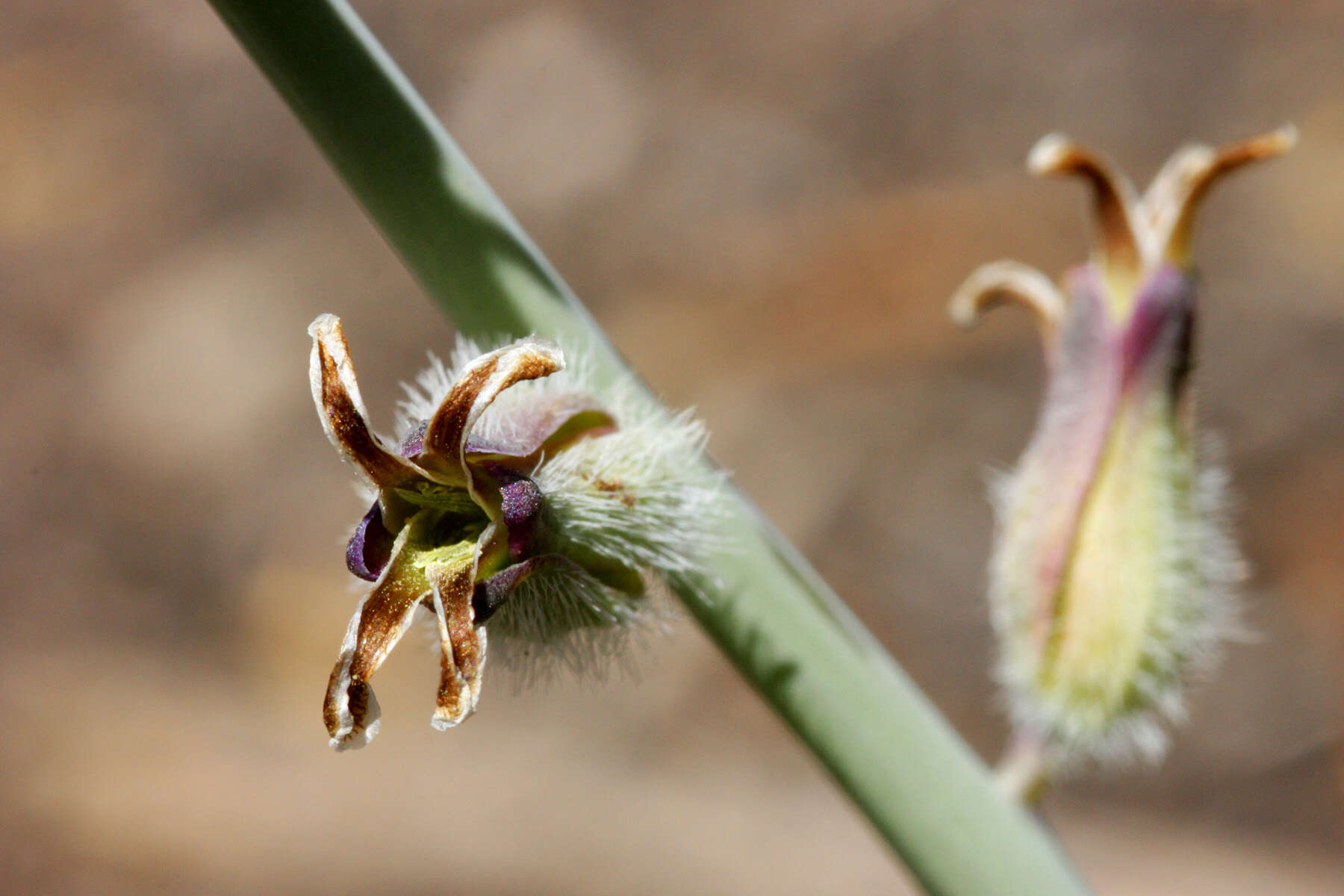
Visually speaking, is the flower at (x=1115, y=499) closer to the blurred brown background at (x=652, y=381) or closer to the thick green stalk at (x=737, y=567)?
the thick green stalk at (x=737, y=567)

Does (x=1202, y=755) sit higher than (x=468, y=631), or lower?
lower

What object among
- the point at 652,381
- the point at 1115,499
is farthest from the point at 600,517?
the point at 652,381

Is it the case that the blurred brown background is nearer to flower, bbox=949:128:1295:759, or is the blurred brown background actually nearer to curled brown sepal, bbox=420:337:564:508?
flower, bbox=949:128:1295:759

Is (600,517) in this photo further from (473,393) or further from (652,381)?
(652,381)

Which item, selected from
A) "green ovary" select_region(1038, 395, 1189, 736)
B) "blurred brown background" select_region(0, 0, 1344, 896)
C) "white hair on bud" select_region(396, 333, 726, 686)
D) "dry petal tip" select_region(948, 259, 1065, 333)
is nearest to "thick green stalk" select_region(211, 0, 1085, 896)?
"white hair on bud" select_region(396, 333, 726, 686)

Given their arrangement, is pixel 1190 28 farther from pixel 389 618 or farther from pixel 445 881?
pixel 389 618

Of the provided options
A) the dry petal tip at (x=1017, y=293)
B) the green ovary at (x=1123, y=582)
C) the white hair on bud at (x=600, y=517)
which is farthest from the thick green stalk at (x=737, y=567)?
the dry petal tip at (x=1017, y=293)

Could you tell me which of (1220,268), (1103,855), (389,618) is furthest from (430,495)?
(1220,268)

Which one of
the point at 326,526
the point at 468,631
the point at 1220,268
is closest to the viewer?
the point at 468,631
